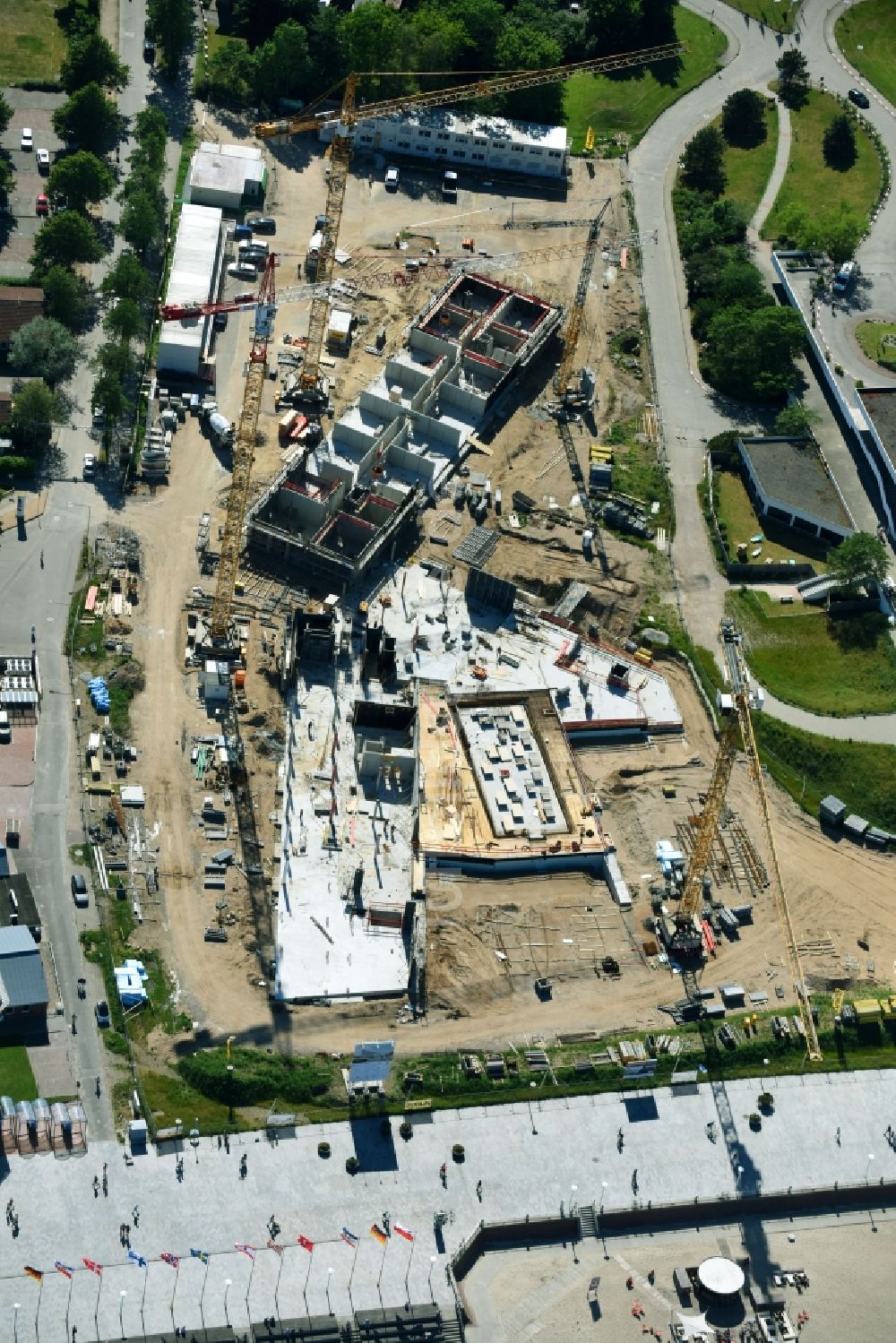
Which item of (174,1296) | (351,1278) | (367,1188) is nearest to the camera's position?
(174,1296)

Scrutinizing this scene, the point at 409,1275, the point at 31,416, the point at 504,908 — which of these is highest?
the point at 31,416

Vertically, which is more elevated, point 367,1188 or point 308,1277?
point 367,1188

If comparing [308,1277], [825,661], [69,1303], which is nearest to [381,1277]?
[308,1277]

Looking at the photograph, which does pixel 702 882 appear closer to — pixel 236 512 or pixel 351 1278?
pixel 351 1278

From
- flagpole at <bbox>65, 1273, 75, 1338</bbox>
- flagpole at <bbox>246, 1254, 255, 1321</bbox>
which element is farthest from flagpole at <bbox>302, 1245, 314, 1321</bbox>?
flagpole at <bbox>65, 1273, 75, 1338</bbox>

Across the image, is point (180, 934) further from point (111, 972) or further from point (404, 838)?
point (404, 838)

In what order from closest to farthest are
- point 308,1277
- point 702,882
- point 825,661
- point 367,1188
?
point 308,1277 → point 367,1188 → point 702,882 → point 825,661
